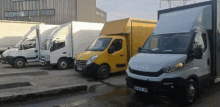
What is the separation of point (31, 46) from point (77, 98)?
9511 mm

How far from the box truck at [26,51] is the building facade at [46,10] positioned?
2030 centimetres

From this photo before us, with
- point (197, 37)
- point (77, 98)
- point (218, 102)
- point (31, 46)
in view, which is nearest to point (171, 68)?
point (197, 37)

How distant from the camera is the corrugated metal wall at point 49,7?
33500mm

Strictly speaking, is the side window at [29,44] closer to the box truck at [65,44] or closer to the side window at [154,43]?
the box truck at [65,44]

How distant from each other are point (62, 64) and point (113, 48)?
4847mm

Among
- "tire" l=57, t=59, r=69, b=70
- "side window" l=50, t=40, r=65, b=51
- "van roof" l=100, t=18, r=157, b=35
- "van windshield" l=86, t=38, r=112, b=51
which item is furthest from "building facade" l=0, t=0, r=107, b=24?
"van windshield" l=86, t=38, r=112, b=51

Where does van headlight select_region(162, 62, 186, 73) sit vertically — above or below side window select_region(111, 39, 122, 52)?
below

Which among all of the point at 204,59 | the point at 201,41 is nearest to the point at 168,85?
the point at 204,59

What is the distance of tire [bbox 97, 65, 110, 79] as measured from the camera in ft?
27.2

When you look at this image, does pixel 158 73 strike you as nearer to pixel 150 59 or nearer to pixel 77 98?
pixel 150 59

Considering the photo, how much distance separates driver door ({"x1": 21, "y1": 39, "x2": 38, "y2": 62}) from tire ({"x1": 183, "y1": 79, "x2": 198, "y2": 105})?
1177cm

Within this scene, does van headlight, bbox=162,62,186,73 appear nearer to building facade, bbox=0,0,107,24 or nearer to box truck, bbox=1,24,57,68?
box truck, bbox=1,24,57,68

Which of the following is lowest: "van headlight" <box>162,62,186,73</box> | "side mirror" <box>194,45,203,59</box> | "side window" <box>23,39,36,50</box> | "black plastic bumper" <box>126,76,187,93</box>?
"black plastic bumper" <box>126,76,187,93</box>

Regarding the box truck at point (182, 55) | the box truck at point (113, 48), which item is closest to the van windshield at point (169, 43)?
the box truck at point (182, 55)
